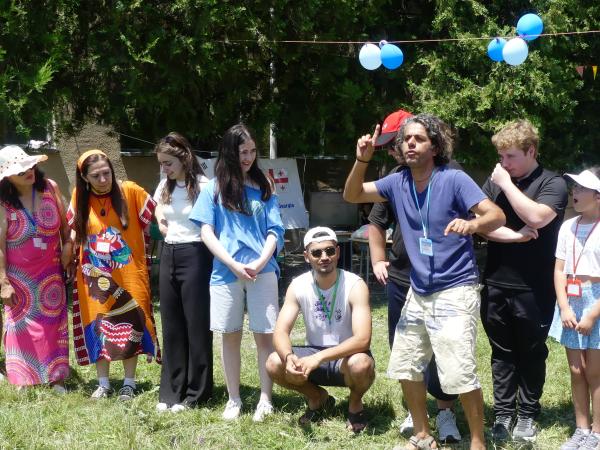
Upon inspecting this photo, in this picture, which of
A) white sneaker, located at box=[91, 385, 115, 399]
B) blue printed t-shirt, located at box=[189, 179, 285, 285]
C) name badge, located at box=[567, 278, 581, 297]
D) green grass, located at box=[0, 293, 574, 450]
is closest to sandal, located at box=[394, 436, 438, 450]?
green grass, located at box=[0, 293, 574, 450]

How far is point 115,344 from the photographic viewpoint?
5.09 m

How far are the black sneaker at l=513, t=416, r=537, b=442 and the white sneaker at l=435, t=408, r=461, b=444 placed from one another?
0.34m

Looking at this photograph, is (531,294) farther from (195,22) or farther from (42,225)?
(195,22)

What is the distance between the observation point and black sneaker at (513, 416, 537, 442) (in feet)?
13.9

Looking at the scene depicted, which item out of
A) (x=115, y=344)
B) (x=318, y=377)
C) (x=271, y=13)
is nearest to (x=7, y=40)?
(x=271, y=13)

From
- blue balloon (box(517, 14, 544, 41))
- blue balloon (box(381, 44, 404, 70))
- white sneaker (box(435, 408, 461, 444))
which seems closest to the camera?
white sneaker (box(435, 408, 461, 444))

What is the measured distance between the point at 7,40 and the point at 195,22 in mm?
2127

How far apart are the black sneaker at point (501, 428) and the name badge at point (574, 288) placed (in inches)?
32.9

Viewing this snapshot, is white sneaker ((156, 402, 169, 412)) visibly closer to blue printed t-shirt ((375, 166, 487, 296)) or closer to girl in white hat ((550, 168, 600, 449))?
blue printed t-shirt ((375, 166, 487, 296))

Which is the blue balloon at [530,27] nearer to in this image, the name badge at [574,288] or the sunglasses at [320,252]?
the name badge at [574,288]

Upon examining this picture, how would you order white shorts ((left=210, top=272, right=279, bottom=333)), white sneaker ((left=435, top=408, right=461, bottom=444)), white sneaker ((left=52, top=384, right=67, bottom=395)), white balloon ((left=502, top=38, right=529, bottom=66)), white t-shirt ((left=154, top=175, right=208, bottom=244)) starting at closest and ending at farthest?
white sneaker ((left=435, top=408, right=461, bottom=444)), white shorts ((left=210, top=272, right=279, bottom=333)), white t-shirt ((left=154, top=175, right=208, bottom=244)), white sneaker ((left=52, top=384, right=67, bottom=395)), white balloon ((left=502, top=38, right=529, bottom=66))

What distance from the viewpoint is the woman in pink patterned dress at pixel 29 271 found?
5.07 m

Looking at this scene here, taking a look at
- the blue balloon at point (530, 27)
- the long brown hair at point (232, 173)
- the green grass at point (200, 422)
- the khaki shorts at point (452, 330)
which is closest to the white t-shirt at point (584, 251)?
the khaki shorts at point (452, 330)

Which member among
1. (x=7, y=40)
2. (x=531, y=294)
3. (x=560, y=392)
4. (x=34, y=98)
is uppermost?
(x=7, y=40)
